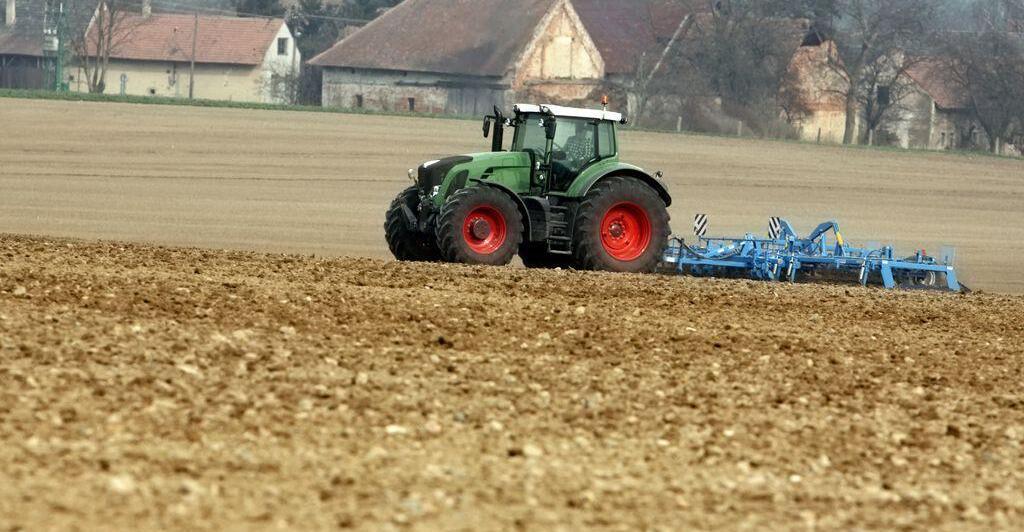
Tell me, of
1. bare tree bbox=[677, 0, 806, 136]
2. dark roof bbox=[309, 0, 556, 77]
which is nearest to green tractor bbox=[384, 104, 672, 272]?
bare tree bbox=[677, 0, 806, 136]

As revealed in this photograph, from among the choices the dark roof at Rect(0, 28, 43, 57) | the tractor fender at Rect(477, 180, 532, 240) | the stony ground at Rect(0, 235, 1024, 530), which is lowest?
the stony ground at Rect(0, 235, 1024, 530)

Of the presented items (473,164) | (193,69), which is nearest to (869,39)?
(193,69)

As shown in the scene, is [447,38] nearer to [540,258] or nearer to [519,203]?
[540,258]

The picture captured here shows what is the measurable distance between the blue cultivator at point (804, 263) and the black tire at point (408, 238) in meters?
2.49

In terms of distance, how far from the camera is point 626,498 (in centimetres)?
621

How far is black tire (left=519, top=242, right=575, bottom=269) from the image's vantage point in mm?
16125

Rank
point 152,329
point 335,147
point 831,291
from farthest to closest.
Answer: point 335,147
point 831,291
point 152,329

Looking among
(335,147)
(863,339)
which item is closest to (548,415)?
(863,339)

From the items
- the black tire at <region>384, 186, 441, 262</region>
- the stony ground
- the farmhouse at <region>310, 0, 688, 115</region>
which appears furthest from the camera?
the farmhouse at <region>310, 0, 688, 115</region>

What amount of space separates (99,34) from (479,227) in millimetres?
47672

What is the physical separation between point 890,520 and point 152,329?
4697 mm

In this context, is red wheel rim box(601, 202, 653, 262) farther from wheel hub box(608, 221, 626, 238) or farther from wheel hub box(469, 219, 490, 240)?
wheel hub box(469, 219, 490, 240)

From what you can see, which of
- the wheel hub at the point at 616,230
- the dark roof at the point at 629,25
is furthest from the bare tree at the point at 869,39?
the wheel hub at the point at 616,230

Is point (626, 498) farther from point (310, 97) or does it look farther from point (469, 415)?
point (310, 97)
